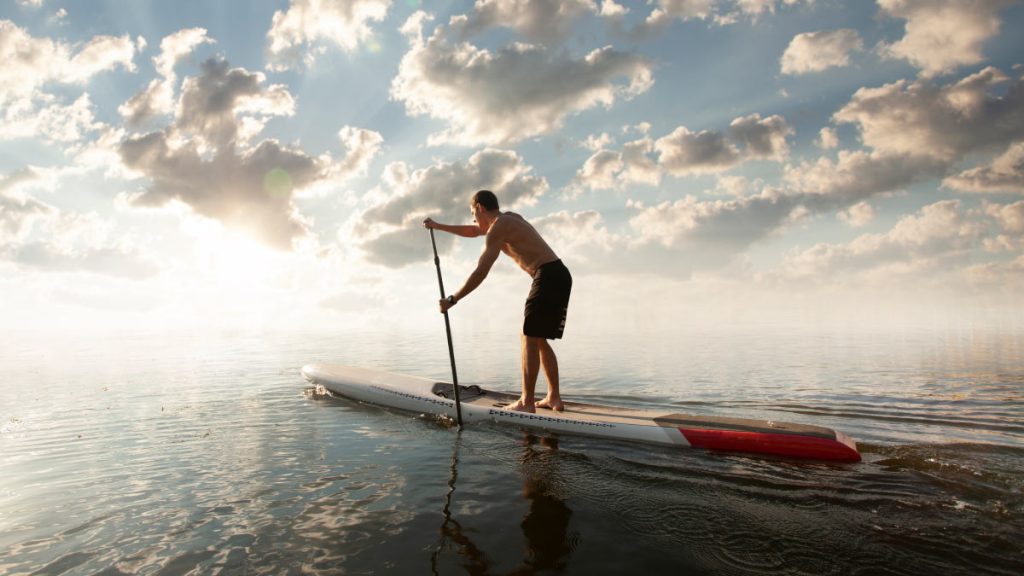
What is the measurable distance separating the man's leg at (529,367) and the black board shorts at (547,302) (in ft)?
0.38

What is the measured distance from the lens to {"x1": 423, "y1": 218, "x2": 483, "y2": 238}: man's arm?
8.14 metres

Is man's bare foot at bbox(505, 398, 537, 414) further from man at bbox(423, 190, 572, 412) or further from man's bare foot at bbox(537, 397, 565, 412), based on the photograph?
man's bare foot at bbox(537, 397, 565, 412)

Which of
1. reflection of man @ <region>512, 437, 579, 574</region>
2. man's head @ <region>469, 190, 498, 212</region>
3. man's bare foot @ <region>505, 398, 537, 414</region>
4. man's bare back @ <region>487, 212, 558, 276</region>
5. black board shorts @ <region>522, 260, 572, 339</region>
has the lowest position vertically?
reflection of man @ <region>512, 437, 579, 574</region>

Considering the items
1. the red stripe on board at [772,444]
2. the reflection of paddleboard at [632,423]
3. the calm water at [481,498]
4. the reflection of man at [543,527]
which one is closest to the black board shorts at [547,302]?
the reflection of paddleboard at [632,423]

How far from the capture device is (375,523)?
355cm

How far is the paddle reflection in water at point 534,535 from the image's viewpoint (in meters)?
2.90

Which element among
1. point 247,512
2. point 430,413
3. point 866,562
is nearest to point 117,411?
point 430,413

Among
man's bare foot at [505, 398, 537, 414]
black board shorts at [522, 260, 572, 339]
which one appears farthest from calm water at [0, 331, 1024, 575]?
black board shorts at [522, 260, 572, 339]

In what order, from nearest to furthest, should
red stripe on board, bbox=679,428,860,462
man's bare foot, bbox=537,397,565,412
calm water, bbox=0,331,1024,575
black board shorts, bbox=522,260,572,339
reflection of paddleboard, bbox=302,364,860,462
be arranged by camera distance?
calm water, bbox=0,331,1024,575
red stripe on board, bbox=679,428,860,462
reflection of paddleboard, bbox=302,364,860,462
black board shorts, bbox=522,260,572,339
man's bare foot, bbox=537,397,565,412

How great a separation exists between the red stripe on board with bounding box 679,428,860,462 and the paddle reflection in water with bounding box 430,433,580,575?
210 centimetres

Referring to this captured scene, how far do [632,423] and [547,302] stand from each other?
6.45 ft

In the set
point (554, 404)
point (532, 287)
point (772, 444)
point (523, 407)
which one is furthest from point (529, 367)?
point (772, 444)

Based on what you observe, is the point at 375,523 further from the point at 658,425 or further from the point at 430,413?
the point at 430,413

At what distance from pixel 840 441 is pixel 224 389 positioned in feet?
40.7
